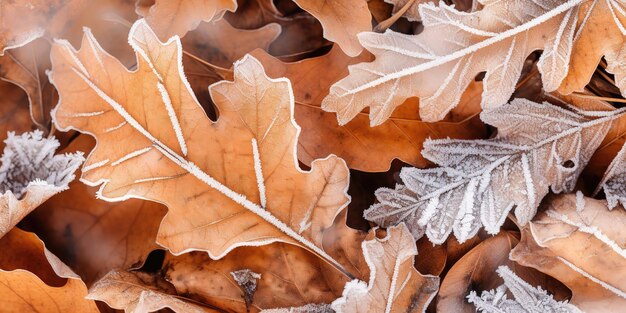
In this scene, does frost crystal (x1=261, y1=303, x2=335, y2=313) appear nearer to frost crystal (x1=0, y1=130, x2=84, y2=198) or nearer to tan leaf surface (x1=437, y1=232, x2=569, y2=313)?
tan leaf surface (x1=437, y1=232, x2=569, y2=313)

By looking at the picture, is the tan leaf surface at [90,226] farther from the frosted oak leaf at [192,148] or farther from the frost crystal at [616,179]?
the frost crystal at [616,179]

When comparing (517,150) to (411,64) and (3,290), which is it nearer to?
(411,64)

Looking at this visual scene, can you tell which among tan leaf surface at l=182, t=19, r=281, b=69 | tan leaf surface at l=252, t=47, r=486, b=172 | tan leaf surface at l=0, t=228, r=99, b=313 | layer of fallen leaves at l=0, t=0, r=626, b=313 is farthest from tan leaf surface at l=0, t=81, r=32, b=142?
tan leaf surface at l=252, t=47, r=486, b=172

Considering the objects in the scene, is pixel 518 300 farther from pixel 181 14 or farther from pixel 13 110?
pixel 13 110

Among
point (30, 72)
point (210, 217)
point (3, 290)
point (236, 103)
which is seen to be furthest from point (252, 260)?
point (30, 72)

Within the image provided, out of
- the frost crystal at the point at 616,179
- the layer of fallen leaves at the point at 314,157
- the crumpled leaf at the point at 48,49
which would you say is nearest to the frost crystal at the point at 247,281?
the layer of fallen leaves at the point at 314,157

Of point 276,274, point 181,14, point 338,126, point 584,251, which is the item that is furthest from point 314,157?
point 584,251
